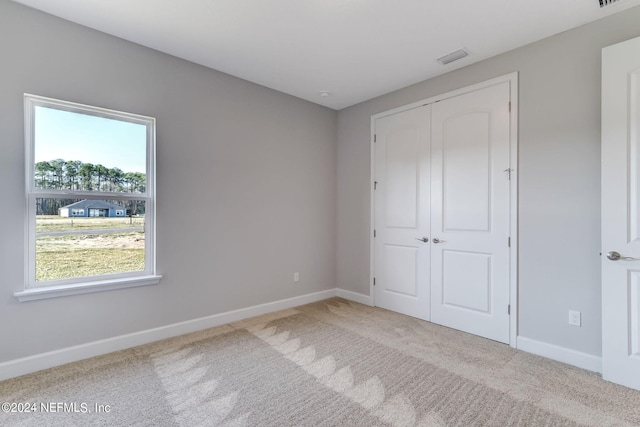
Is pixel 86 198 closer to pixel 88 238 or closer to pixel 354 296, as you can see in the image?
pixel 88 238

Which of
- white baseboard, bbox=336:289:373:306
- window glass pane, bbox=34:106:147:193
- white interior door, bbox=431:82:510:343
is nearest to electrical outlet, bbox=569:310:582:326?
white interior door, bbox=431:82:510:343

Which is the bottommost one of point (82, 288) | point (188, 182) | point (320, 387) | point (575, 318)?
point (320, 387)

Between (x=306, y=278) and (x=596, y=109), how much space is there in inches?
133

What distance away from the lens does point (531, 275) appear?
2633 mm

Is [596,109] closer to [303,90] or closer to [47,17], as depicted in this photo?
[303,90]

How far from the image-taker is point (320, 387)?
209 centimetres

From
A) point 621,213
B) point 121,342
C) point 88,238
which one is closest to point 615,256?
point 621,213

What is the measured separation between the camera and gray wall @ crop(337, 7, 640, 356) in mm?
2320

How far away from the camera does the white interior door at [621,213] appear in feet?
6.76

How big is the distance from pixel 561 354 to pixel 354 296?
2.28m

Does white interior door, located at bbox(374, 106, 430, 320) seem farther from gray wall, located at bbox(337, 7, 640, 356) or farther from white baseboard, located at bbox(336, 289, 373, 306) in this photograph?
gray wall, located at bbox(337, 7, 640, 356)

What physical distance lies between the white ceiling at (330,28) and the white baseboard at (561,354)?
Answer: 2.63m

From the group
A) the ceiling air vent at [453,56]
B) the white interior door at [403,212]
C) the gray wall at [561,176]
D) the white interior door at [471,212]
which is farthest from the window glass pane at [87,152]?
the gray wall at [561,176]

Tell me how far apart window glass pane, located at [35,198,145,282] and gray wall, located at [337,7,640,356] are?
11.7 feet
